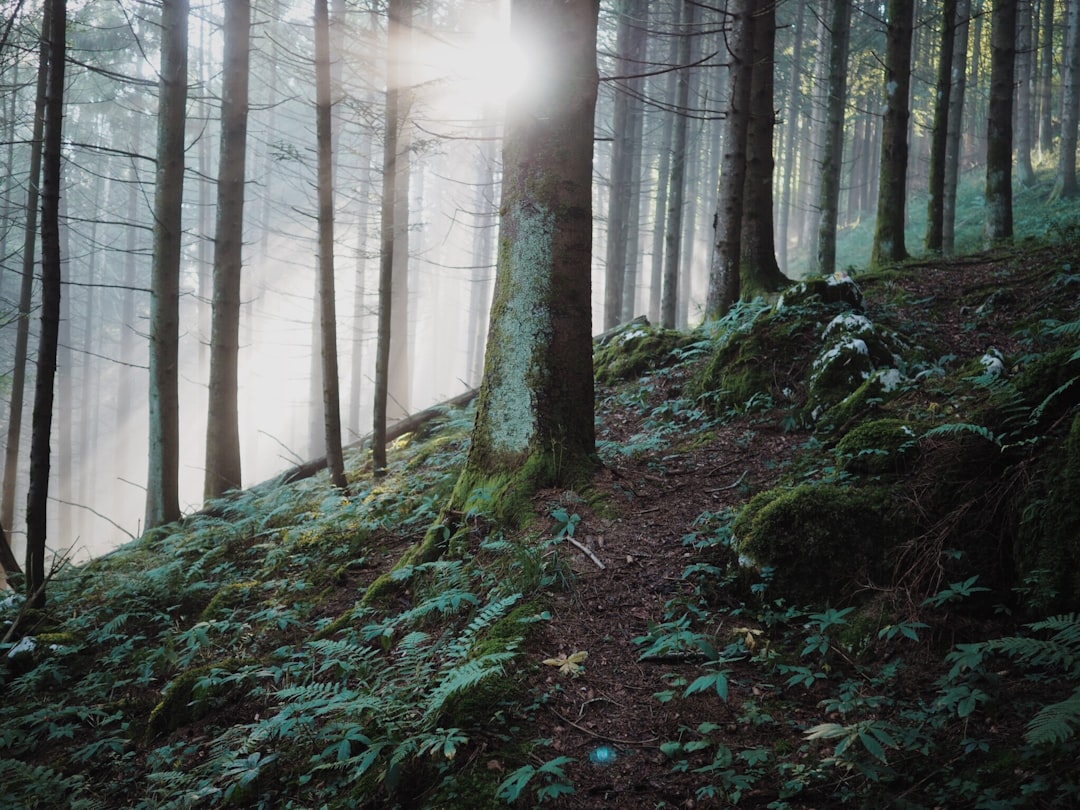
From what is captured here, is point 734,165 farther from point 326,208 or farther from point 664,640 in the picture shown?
point 664,640

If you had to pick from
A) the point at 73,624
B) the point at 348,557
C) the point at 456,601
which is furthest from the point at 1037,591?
the point at 73,624

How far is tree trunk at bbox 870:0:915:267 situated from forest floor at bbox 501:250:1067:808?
4740mm

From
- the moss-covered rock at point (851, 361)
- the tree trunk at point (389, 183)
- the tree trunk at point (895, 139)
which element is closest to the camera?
the moss-covered rock at point (851, 361)

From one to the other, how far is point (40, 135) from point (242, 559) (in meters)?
9.86

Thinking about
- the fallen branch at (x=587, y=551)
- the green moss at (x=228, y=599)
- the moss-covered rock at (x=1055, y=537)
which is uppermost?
the moss-covered rock at (x=1055, y=537)

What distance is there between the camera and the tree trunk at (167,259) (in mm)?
8898

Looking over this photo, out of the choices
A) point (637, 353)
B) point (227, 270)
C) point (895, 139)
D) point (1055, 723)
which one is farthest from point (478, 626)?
point (895, 139)

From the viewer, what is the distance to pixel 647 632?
367cm

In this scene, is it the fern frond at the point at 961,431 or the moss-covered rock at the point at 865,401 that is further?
the moss-covered rock at the point at 865,401

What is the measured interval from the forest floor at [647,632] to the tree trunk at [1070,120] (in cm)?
1768

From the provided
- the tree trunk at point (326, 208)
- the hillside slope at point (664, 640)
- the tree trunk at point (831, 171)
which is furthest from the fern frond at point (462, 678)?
the tree trunk at point (831, 171)

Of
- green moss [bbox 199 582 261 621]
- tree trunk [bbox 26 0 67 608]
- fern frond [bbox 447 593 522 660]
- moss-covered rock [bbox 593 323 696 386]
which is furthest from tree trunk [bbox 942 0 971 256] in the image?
tree trunk [bbox 26 0 67 608]

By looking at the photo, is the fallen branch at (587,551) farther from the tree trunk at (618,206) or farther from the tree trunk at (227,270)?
the tree trunk at (618,206)

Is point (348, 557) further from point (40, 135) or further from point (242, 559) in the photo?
point (40, 135)
